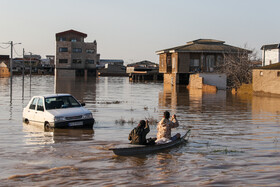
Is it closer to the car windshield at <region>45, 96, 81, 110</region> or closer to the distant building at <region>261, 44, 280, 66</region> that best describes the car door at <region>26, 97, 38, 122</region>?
the car windshield at <region>45, 96, 81, 110</region>

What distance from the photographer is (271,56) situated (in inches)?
2453

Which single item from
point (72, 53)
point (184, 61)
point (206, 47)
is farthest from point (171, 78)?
point (72, 53)

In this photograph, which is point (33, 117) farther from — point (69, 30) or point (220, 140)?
point (69, 30)

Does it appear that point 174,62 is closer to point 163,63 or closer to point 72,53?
point 163,63

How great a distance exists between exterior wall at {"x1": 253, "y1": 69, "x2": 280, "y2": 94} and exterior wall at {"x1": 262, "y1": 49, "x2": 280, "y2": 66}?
54.6ft

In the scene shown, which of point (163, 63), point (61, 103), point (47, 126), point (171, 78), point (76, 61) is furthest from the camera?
point (76, 61)

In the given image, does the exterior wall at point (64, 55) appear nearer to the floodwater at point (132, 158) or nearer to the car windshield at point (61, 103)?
the floodwater at point (132, 158)

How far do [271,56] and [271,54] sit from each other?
270mm

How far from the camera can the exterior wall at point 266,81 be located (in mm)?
41688

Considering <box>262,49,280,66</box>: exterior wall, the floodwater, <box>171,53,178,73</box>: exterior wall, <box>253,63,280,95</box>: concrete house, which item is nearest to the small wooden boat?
the floodwater

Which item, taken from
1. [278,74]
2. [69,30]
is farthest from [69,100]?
[69,30]

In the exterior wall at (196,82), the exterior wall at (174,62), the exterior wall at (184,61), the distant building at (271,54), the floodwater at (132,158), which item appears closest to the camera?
the floodwater at (132,158)

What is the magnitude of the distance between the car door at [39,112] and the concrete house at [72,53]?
96.1 metres

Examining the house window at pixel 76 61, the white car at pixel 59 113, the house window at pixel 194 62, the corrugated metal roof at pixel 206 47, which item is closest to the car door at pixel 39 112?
the white car at pixel 59 113
